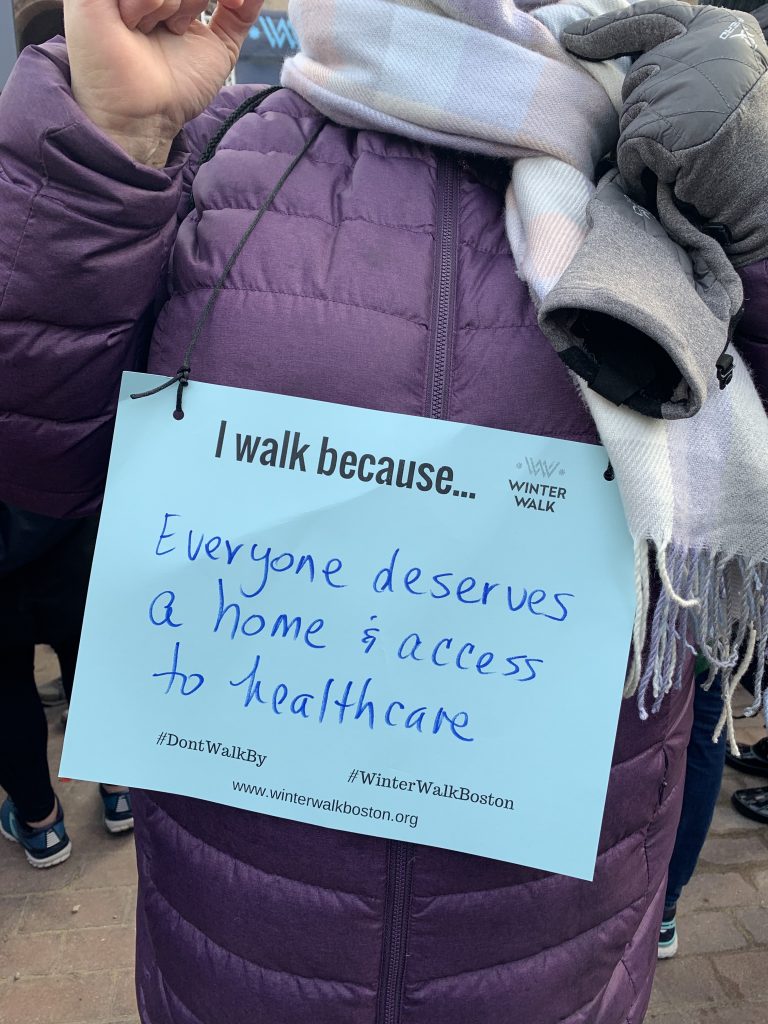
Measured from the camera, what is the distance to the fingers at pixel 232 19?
2.45ft

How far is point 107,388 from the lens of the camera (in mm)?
777

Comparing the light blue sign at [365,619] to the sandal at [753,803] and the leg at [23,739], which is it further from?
the sandal at [753,803]

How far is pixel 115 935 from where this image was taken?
194 centimetres

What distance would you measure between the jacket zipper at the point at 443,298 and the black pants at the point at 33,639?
125 cm

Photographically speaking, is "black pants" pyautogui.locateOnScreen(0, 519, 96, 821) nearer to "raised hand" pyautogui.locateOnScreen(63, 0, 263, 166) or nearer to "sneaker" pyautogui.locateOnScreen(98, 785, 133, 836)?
"sneaker" pyautogui.locateOnScreen(98, 785, 133, 836)

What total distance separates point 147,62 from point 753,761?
8.31 ft

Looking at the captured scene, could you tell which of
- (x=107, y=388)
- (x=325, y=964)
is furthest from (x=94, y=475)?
(x=325, y=964)

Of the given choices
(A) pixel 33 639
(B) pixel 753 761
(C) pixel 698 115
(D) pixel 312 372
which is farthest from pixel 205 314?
(B) pixel 753 761

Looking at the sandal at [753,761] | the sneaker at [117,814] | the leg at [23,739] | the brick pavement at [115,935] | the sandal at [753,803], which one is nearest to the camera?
the brick pavement at [115,935]

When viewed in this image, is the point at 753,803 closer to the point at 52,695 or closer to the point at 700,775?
the point at 700,775

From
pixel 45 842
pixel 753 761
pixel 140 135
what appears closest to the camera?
pixel 140 135

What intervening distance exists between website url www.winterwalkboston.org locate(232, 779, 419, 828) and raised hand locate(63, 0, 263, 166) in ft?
1.84

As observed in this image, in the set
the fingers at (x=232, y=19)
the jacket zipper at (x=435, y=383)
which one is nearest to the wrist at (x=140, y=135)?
the fingers at (x=232, y=19)

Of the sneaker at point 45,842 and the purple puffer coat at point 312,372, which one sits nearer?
the purple puffer coat at point 312,372
